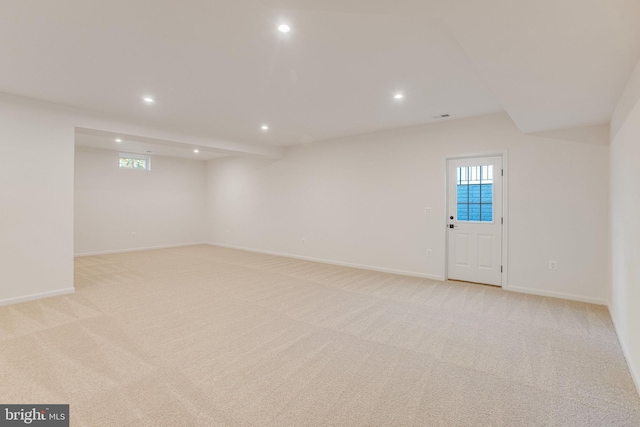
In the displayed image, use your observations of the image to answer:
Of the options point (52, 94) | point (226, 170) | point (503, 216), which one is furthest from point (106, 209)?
point (503, 216)

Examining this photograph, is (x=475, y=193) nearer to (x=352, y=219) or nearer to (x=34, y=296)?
(x=352, y=219)

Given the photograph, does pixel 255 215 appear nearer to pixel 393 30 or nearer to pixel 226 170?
pixel 226 170

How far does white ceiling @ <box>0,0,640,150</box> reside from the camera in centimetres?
172

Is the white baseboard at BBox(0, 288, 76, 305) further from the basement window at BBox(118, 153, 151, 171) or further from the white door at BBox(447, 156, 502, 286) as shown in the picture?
the white door at BBox(447, 156, 502, 286)

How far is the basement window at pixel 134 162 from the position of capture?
811 centimetres

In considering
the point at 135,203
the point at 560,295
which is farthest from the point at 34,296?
the point at 560,295

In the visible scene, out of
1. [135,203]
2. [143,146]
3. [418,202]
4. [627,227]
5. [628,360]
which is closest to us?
[628,360]

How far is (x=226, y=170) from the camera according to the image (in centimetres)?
904

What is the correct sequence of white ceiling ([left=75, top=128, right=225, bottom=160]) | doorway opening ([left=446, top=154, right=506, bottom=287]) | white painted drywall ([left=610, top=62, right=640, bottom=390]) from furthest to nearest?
white ceiling ([left=75, top=128, right=225, bottom=160]) → doorway opening ([left=446, top=154, right=506, bottom=287]) → white painted drywall ([left=610, top=62, right=640, bottom=390])

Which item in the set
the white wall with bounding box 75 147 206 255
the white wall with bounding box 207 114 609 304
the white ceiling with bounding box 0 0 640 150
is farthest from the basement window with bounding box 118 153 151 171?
the white ceiling with bounding box 0 0 640 150

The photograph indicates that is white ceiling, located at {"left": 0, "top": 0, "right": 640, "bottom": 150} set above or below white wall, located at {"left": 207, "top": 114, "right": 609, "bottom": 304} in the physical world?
above

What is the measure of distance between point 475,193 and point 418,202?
90cm

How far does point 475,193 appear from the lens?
15.8 ft

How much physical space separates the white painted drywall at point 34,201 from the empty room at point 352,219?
23 mm
